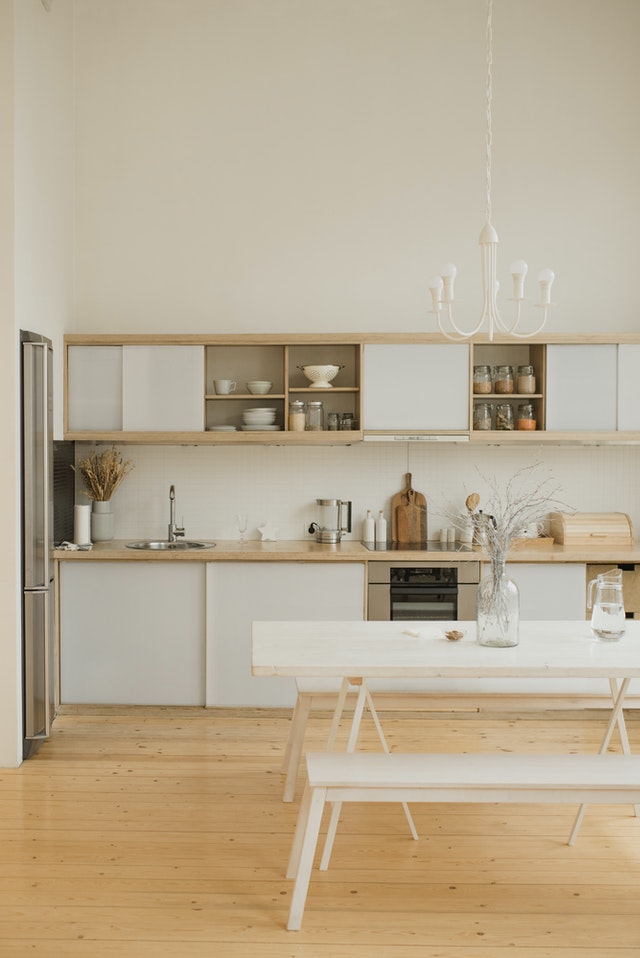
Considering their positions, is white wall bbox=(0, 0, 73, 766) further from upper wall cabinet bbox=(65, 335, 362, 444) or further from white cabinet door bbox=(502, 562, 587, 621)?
white cabinet door bbox=(502, 562, 587, 621)

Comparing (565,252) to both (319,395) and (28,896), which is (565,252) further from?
(28,896)

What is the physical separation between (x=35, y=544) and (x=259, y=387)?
175cm

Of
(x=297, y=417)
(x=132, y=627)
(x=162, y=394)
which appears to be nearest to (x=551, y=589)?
(x=297, y=417)

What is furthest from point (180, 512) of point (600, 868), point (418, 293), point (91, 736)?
point (600, 868)

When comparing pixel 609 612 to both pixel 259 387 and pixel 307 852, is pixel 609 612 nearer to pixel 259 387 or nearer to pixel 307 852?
pixel 307 852

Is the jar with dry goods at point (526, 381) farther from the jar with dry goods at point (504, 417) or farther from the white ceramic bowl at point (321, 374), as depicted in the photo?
the white ceramic bowl at point (321, 374)

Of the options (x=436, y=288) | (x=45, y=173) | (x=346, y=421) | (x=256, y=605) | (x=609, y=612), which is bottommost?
(x=256, y=605)

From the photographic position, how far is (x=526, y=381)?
5828mm

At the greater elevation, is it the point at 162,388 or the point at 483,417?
the point at 162,388

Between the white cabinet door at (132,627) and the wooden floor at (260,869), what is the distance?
1.78ft

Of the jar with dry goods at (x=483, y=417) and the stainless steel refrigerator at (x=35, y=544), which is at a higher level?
the jar with dry goods at (x=483, y=417)

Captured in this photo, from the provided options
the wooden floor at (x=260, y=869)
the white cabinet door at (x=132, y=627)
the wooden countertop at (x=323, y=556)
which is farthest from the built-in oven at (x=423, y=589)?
the white cabinet door at (x=132, y=627)

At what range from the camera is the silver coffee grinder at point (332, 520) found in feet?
19.5

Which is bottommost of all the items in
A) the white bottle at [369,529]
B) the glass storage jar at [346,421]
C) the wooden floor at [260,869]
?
the wooden floor at [260,869]
